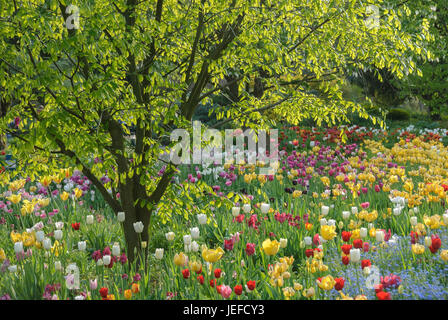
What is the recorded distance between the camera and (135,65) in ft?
13.7

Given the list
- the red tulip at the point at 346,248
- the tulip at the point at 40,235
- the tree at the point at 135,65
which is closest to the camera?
the red tulip at the point at 346,248

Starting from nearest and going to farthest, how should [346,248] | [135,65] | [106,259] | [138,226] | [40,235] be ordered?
1. [346,248]
2. [106,259]
3. [40,235]
4. [138,226]
5. [135,65]

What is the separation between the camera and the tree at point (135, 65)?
3352 mm

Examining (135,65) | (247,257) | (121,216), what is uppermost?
(135,65)

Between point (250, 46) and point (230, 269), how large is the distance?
6.88 feet

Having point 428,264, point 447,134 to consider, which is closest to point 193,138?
point 428,264

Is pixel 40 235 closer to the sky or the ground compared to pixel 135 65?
closer to the ground

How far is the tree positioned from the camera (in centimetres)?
335

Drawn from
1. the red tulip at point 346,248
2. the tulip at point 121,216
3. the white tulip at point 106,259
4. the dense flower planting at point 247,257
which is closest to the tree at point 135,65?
the tulip at point 121,216

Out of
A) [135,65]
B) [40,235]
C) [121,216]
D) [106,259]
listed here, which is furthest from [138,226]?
[135,65]

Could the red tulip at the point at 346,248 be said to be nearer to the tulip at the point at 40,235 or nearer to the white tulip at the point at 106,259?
the white tulip at the point at 106,259

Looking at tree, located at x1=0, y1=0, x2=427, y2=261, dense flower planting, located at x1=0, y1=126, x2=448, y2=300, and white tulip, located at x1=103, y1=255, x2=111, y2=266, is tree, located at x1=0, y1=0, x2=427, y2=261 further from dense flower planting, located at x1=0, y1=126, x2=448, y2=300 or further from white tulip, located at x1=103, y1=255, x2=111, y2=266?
white tulip, located at x1=103, y1=255, x2=111, y2=266

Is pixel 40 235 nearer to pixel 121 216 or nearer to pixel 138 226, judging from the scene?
pixel 121 216
